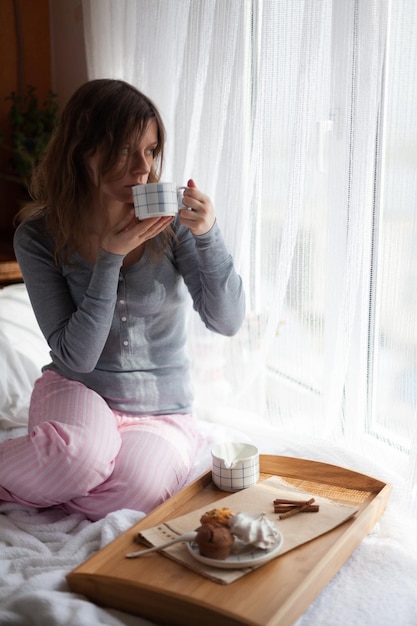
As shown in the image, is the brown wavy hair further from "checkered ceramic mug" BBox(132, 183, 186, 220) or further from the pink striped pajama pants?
the pink striped pajama pants

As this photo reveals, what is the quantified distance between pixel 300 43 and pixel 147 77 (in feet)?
2.25

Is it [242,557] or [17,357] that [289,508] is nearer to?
[242,557]

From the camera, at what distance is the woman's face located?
1.51m

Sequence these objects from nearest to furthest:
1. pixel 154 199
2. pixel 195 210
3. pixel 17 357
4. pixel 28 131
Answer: pixel 154 199 < pixel 195 210 < pixel 17 357 < pixel 28 131

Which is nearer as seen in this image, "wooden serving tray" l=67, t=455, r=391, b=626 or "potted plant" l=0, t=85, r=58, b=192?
"wooden serving tray" l=67, t=455, r=391, b=626

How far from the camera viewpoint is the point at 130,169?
1.51 meters

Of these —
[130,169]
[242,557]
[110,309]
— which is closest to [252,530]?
[242,557]

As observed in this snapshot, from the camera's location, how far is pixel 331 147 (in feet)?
5.12

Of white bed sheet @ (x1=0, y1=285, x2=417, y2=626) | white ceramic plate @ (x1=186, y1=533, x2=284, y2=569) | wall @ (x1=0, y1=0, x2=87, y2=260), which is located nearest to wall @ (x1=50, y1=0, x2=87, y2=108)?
wall @ (x1=0, y1=0, x2=87, y2=260)

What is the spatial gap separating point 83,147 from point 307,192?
19.7 inches

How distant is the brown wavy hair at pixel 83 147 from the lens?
1501 mm

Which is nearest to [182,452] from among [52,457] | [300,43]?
[52,457]

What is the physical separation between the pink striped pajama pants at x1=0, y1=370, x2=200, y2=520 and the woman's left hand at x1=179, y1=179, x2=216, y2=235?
1.43ft

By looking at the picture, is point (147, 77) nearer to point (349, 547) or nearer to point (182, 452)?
point (182, 452)
